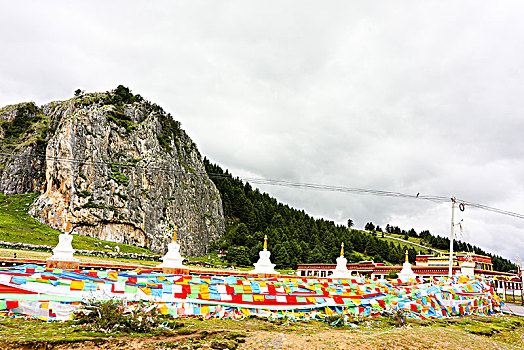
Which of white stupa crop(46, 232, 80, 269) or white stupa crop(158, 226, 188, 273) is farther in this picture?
white stupa crop(158, 226, 188, 273)

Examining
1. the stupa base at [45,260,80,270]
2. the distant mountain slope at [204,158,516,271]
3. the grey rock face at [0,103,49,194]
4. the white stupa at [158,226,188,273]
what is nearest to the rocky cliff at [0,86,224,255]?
the grey rock face at [0,103,49,194]

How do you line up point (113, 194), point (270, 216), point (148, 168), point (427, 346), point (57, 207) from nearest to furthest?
point (427, 346) < point (57, 207) < point (113, 194) < point (148, 168) < point (270, 216)

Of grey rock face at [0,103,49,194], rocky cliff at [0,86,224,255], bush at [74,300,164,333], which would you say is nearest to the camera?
bush at [74,300,164,333]

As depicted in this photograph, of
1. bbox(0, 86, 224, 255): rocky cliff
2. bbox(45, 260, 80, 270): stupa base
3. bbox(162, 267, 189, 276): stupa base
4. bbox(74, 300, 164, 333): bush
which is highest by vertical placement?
bbox(0, 86, 224, 255): rocky cliff

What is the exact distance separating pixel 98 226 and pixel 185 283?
51.0m

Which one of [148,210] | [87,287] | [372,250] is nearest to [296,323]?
[87,287]

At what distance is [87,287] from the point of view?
8.90 m

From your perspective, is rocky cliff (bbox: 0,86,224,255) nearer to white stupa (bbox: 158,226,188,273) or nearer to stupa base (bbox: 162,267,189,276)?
white stupa (bbox: 158,226,188,273)

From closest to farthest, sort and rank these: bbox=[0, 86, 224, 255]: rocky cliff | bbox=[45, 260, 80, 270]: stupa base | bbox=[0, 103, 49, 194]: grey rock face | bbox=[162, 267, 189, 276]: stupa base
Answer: bbox=[45, 260, 80, 270]: stupa base < bbox=[162, 267, 189, 276]: stupa base < bbox=[0, 86, 224, 255]: rocky cliff < bbox=[0, 103, 49, 194]: grey rock face

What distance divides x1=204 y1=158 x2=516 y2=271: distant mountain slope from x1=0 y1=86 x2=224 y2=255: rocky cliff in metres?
8.21

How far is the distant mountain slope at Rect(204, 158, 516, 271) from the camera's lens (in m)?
56.3

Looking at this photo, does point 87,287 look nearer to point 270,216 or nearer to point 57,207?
point 57,207

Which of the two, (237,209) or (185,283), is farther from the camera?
(237,209)

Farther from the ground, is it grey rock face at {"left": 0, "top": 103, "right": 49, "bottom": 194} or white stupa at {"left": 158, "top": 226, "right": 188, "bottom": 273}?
grey rock face at {"left": 0, "top": 103, "right": 49, "bottom": 194}
